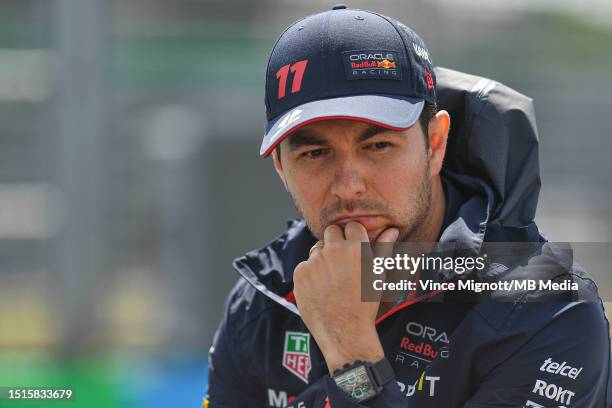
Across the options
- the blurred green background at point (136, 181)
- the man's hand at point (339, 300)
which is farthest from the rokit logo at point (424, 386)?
the blurred green background at point (136, 181)

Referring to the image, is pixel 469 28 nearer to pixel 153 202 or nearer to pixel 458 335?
pixel 153 202

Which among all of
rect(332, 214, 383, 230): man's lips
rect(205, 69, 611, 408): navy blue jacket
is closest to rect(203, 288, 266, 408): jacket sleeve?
rect(205, 69, 611, 408): navy blue jacket

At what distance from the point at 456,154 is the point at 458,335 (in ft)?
2.03

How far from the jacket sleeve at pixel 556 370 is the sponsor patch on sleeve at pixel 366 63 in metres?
0.75

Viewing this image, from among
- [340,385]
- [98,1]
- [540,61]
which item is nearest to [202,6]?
[98,1]

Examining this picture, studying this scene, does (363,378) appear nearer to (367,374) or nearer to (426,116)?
(367,374)

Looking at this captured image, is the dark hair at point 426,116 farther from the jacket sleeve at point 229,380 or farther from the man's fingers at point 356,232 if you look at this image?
the jacket sleeve at point 229,380

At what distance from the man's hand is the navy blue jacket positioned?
9 cm

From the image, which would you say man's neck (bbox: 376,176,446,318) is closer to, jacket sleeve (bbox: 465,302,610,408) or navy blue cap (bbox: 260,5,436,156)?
navy blue cap (bbox: 260,5,436,156)

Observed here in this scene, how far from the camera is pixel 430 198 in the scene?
2.42 metres

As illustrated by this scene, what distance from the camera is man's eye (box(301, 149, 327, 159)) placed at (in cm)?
234

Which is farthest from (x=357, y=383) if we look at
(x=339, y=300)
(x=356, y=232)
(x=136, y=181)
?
(x=136, y=181)

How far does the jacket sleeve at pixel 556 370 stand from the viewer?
6.96ft

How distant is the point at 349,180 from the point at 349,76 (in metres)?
0.26
